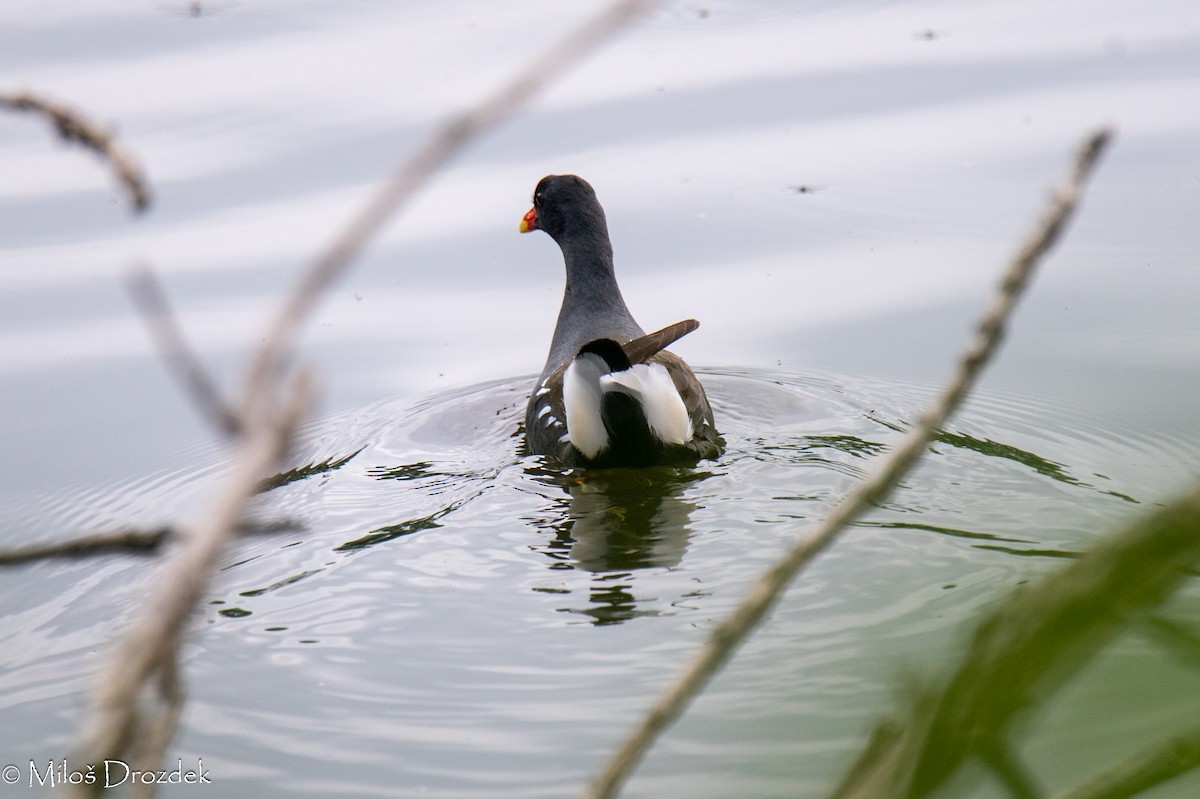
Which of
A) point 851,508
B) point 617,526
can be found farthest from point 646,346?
point 851,508

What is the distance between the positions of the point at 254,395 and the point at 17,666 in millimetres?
3526

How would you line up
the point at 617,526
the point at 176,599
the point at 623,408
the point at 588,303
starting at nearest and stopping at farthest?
the point at 176,599
the point at 617,526
the point at 623,408
the point at 588,303

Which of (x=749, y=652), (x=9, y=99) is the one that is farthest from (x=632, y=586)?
(x=9, y=99)

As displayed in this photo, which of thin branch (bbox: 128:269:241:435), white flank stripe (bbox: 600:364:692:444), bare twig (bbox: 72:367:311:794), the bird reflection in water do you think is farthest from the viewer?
white flank stripe (bbox: 600:364:692:444)

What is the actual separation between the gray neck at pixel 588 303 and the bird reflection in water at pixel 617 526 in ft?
3.51

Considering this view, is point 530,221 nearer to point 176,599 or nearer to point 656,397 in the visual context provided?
point 656,397

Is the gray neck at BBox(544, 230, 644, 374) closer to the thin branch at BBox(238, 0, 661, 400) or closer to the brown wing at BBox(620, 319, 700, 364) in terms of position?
the brown wing at BBox(620, 319, 700, 364)

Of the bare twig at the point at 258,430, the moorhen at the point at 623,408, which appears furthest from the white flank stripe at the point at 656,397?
the bare twig at the point at 258,430

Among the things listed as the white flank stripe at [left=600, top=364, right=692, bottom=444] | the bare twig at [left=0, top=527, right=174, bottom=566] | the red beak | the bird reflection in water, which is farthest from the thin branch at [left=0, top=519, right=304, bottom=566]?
the red beak

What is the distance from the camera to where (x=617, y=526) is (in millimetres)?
4320

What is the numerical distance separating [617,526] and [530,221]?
2721mm

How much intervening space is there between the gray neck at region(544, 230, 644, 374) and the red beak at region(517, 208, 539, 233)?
0.34 meters

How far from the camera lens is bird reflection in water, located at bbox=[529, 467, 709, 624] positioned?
3.79m

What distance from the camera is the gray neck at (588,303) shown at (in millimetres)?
5965
